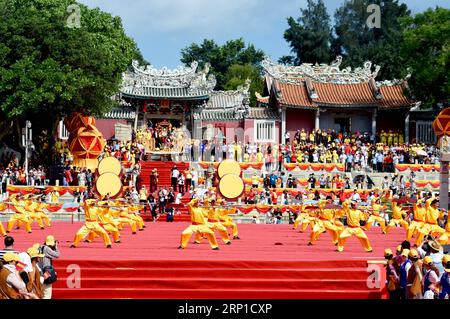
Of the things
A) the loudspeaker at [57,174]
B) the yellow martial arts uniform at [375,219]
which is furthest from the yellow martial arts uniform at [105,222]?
the loudspeaker at [57,174]

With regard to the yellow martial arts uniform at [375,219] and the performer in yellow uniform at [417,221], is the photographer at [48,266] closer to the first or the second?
the performer in yellow uniform at [417,221]

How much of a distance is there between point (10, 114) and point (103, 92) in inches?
198

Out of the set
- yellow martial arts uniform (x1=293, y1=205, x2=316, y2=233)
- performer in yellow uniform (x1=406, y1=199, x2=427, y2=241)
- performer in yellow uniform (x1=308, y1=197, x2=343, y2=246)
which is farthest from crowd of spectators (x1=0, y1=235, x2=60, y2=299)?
yellow martial arts uniform (x1=293, y1=205, x2=316, y2=233)

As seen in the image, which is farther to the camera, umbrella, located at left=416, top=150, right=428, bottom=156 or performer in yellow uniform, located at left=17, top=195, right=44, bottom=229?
umbrella, located at left=416, top=150, right=428, bottom=156

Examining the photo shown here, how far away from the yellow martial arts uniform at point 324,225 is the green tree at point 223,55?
39.1 m

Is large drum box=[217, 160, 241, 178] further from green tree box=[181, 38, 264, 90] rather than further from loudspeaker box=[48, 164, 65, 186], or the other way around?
green tree box=[181, 38, 264, 90]

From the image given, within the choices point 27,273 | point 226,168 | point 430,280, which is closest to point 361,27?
point 226,168

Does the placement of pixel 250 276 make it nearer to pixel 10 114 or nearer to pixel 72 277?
pixel 72 277

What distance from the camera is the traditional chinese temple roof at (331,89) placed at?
125 ft

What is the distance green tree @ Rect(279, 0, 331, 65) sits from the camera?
177 feet

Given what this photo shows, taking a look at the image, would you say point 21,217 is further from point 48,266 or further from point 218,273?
point 48,266

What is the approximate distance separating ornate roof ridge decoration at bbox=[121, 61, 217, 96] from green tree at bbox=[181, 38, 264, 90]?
1689 cm
